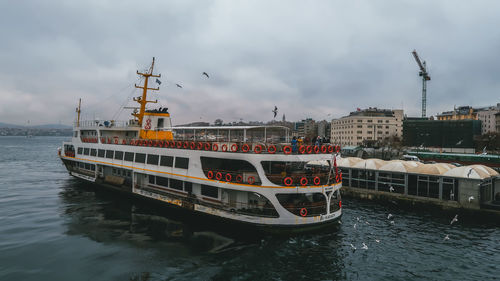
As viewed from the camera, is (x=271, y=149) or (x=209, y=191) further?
(x=209, y=191)

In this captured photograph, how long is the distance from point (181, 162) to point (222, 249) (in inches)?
348

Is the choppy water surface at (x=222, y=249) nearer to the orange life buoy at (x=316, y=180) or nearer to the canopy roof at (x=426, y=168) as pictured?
the orange life buoy at (x=316, y=180)

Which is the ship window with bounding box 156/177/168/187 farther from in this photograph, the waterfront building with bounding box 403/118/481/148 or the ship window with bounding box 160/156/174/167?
the waterfront building with bounding box 403/118/481/148

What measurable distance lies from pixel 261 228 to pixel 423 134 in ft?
433

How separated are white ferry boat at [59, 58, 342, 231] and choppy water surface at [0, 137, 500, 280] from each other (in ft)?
5.77

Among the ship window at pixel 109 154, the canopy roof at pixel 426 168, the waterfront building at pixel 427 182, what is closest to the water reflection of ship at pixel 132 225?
the ship window at pixel 109 154

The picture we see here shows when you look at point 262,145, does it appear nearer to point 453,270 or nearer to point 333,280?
point 333,280

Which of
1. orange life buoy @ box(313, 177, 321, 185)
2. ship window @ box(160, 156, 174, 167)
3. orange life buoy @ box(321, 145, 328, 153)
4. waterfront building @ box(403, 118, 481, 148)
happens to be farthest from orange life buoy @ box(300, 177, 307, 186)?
waterfront building @ box(403, 118, 481, 148)

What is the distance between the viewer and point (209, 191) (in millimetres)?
23109

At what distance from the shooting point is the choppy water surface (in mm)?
15711

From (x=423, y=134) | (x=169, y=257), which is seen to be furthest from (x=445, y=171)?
(x=423, y=134)

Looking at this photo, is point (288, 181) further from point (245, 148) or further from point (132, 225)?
point (132, 225)

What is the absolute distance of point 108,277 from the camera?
14984 mm

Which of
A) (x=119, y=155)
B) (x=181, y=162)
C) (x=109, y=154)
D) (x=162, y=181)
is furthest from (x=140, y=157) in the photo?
(x=109, y=154)
